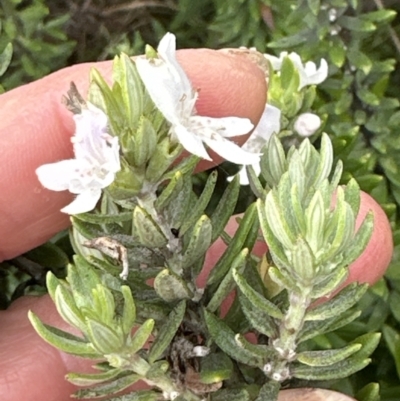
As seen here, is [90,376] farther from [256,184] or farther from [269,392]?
[256,184]

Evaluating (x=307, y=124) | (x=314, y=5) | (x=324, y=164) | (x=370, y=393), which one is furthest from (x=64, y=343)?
(x=314, y=5)

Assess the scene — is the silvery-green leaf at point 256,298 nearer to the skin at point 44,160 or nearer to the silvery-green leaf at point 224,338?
the silvery-green leaf at point 224,338

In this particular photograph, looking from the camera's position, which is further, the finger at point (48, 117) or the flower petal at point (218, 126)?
the finger at point (48, 117)

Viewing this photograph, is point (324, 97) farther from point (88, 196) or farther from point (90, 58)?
→ point (88, 196)

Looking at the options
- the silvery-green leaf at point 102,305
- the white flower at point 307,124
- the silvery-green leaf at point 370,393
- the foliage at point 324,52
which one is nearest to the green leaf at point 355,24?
the foliage at point 324,52

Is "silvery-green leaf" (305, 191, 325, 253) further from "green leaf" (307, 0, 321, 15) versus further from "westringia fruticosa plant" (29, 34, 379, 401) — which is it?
"green leaf" (307, 0, 321, 15)
